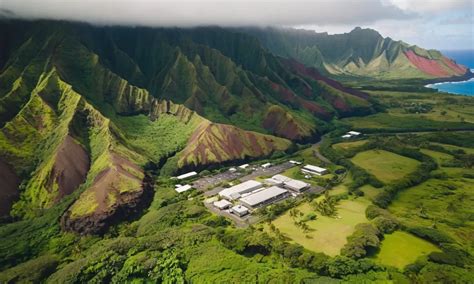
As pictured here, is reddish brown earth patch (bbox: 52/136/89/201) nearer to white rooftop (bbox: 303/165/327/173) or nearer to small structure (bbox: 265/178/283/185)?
small structure (bbox: 265/178/283/185)

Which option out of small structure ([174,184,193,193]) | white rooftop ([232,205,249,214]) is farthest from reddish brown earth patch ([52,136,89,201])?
white rooftop ([232,205,249,214])

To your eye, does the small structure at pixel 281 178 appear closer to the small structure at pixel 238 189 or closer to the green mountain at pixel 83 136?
the small structure at pixel 238 189

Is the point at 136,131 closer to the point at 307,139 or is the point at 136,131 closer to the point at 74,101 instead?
the point at 74,101

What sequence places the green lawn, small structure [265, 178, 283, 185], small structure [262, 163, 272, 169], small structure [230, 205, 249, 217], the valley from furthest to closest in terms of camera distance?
1. small structure [262, 163, 272, 169]
2. small structure [265, 178, 283, 185]
3. the green lawn
4. small structure [230, 205, 249, 217]
5. the valley

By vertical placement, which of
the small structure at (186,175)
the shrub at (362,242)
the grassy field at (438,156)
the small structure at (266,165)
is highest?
the shrub at (362,242)

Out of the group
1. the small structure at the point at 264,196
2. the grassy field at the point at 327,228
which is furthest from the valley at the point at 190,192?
the small structure at the point at 264,196

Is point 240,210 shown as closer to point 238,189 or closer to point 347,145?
point 238,189
